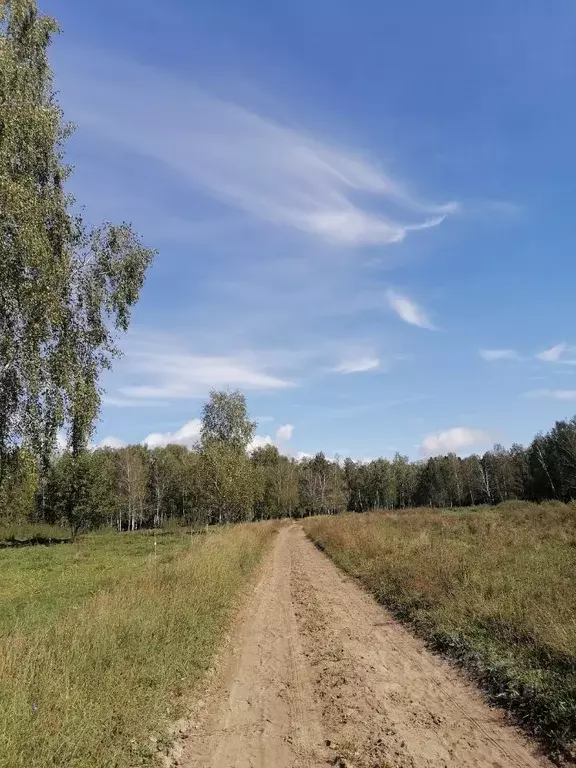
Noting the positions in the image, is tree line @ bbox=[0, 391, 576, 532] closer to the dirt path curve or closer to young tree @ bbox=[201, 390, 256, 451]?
young tree @ bbox=[201, 390, 256, 451]

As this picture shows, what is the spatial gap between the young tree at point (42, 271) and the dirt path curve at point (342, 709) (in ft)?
20.7

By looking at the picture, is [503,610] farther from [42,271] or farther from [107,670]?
[42,271]

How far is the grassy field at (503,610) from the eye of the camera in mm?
6202

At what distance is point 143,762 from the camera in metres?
5.25

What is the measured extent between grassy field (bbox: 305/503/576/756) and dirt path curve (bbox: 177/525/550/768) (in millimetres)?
442

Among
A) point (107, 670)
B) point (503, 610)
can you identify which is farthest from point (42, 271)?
point (503, 610)

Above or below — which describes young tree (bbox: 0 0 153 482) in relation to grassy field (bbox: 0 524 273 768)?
above

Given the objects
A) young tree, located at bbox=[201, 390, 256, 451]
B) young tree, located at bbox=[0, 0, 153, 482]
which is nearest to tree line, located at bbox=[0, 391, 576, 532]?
young tree, located at bbox=[201, 390, 256, 451]

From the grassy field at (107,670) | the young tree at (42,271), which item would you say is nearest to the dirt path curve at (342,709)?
the grassy field at (107,670)

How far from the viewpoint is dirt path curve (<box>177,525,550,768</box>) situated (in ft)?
17.3

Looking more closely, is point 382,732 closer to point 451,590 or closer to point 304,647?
point 304,647

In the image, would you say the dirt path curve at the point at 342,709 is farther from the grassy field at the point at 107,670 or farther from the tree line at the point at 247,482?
the tree line at the point at 247,482

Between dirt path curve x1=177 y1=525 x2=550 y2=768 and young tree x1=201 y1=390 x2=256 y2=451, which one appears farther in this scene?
young tree x1=201 y1=390 x2=256 y2=451

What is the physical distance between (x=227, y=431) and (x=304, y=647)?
55.1 metres
